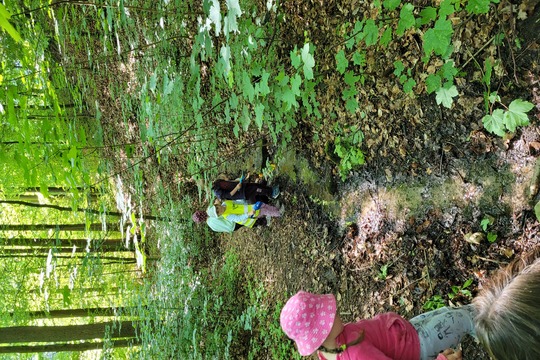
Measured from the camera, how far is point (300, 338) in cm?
262

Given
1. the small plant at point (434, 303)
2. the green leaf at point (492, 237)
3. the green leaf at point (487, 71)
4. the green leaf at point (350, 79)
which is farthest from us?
the green leaf at point (350, 79)

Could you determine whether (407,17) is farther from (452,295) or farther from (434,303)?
(434,303)

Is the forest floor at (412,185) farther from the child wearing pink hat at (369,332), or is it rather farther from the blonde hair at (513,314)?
the blonde hair at (513,314)

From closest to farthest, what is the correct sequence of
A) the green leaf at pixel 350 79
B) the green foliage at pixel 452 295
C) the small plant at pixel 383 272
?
the green foliage at pixel 452 295 < the green leaf at pixel 350 79 < the small plant at pixel 383 272

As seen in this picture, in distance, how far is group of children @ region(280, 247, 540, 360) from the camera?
5.97 feet

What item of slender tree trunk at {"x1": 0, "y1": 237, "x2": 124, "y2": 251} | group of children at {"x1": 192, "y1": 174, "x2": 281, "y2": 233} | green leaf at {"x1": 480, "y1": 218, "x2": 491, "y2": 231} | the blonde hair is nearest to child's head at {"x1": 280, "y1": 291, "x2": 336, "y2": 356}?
the blonde hair

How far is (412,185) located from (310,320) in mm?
1929

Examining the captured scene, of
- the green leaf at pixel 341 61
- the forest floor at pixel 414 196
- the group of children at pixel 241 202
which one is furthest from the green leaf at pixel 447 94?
the group of children at pixel 241 202

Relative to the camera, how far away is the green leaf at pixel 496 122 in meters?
3.02

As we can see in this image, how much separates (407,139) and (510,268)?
2.07 meters

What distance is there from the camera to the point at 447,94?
3279 millimetres

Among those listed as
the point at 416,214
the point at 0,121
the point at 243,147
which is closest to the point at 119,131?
the point at 243,147

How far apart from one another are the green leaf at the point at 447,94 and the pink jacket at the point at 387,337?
1.74 m

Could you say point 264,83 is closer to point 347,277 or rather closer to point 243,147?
point 347,277
